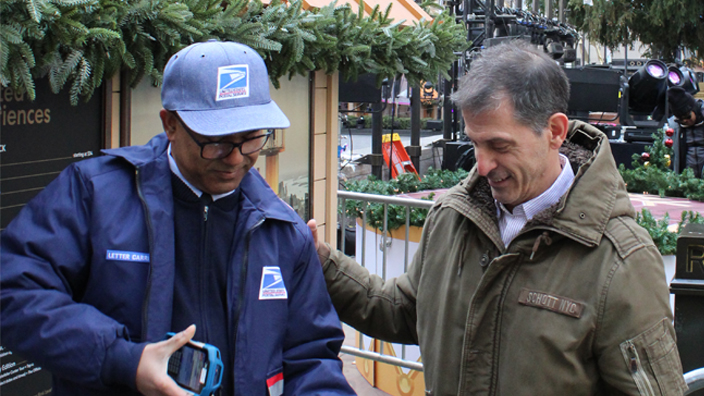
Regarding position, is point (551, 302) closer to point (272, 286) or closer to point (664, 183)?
point (272, 286)

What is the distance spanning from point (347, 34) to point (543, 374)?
2.25 meters

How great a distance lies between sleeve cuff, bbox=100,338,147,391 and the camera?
4.84 ft

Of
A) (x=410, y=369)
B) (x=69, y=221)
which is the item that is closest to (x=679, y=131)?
(x=410, y=369)

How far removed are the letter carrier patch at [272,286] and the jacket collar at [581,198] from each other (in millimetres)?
626

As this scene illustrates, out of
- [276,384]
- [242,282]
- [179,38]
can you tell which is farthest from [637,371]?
[179,38]

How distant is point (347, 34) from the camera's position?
361 cm

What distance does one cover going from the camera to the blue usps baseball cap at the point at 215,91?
1.66m

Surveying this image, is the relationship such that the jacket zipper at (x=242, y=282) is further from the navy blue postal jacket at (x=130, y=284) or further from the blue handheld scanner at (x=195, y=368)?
the blue handheld scanner at (x=195, y=368)

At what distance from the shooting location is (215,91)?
5.48ft

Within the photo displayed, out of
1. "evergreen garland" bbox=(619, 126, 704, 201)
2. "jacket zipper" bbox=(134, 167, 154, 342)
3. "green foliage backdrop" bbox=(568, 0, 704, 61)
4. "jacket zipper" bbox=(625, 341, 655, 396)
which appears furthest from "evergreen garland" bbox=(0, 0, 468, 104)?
"green foliage backdrop" bbox=(568, 0, 704, 61)

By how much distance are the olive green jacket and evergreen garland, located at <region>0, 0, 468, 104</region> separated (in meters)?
1.28

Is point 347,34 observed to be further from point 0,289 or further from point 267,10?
point 0,289

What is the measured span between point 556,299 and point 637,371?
0.86ft

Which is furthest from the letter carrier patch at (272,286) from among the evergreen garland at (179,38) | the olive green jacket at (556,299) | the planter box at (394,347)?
the planter box at (394,347)
